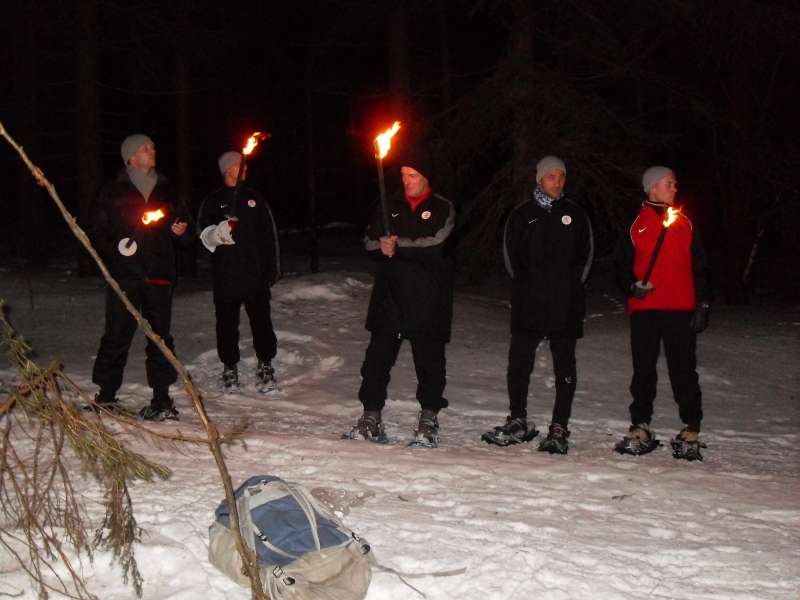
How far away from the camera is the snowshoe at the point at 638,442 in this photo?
20.9ft

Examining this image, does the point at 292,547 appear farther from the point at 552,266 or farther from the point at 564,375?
the point at 552,266

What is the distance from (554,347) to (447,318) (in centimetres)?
87

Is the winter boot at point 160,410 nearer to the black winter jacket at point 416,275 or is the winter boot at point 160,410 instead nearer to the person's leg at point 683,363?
the black winter jacket at point 416,275

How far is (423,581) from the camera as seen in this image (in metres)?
3.80

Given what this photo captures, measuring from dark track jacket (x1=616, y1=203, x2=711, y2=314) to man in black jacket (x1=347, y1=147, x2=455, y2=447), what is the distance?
1.40 m

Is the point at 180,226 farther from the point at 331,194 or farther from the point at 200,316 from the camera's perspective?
the point at 331,194

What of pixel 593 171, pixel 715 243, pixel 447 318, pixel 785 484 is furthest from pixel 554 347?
pixel 715 243

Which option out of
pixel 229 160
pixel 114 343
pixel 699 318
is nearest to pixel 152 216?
pixel 114 343

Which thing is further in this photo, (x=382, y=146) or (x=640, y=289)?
(x=640, y=289)

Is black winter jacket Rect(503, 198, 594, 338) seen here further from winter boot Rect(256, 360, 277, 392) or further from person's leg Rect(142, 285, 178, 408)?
person's leg Rect(142, 285, 178, 408)

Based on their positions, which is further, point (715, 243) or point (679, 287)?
point (715, 243)

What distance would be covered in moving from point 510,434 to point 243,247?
115 inches

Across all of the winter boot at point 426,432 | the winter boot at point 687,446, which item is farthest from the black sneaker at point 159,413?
the winter boot at point 687,446

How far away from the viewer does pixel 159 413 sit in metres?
6.71
